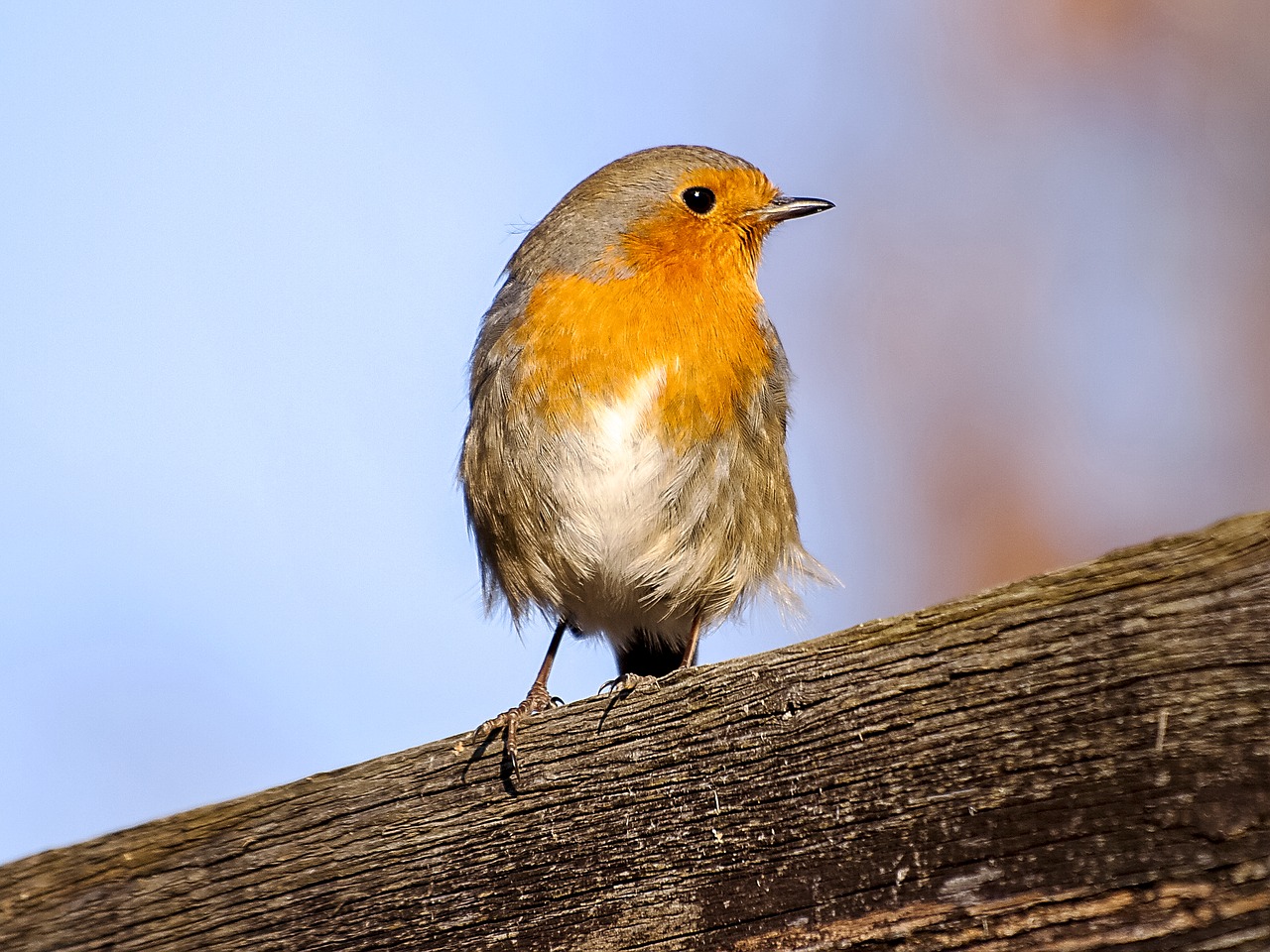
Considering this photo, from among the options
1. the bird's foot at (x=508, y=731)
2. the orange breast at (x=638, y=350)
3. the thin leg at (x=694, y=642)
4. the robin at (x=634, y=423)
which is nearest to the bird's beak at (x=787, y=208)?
the robin at (x=634, y=423)

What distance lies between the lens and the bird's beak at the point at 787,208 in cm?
421

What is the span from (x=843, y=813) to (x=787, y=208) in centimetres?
275

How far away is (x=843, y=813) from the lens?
1.80 metres

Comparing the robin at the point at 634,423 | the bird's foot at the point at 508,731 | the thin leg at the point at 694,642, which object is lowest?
the bird's foot at the point at 508,731

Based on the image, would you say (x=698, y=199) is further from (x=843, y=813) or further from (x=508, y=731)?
(x=843, y=813)

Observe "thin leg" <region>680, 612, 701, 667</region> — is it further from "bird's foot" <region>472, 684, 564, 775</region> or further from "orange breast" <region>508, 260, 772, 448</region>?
"bird's foot" <region>472, 684, 564, 775</region>

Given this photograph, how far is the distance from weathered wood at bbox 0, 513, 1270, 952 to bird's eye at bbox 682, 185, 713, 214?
2276 millimetres

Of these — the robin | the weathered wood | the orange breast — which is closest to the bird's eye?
the robin

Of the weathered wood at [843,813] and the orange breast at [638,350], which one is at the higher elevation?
the orange breast at [638,350]

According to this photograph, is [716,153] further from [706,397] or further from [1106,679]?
[1106,679]

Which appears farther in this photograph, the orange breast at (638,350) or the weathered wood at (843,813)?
the orange breast at (638,350)

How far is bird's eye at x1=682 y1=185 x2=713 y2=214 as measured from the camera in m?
4.11

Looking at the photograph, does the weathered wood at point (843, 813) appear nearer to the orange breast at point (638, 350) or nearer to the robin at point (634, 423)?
the robin at point (634, 423)

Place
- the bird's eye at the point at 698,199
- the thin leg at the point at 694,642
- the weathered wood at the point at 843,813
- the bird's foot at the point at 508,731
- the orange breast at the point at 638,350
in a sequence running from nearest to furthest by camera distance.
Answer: the weathered wood at the point at 843,813
the bird's foot at the point at 508,731
the orange breast at the point at 638,350
the thin leg at the point at 694,642
the bird's eye at the point at 698,199
